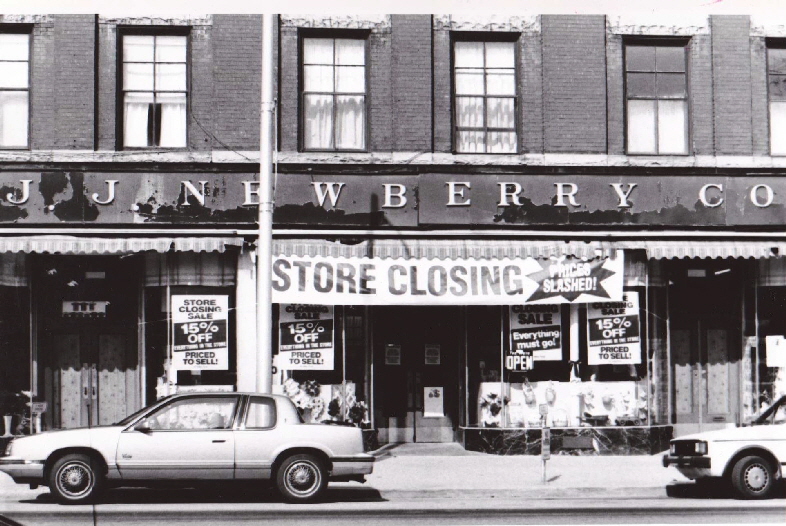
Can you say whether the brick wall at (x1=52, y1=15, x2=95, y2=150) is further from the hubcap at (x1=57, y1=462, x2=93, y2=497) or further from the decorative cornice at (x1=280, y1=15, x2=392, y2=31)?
the hubcap at (x1=57, y1=462, x2=93, y2=497)

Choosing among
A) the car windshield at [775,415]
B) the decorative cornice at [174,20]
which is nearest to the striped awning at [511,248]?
the decorative cornice at [174,20]

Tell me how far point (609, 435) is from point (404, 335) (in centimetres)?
402

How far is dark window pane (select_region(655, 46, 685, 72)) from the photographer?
19594 millimetres

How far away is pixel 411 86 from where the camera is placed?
1900 cm

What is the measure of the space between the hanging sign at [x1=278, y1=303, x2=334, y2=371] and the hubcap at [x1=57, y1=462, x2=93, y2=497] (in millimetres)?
5761

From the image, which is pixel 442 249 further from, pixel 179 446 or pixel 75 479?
pixel 75 479

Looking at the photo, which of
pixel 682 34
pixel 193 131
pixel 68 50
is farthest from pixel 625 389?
pixel 68 50

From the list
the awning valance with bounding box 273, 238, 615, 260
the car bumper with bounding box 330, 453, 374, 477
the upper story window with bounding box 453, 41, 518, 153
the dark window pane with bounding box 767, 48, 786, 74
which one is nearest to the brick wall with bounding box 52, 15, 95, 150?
the awning valance with bounding box 273, 238, 615, 260

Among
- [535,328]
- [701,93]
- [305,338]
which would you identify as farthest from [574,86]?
[305,338]

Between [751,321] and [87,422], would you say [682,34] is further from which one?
[87,422]

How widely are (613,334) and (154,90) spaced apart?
9.17m

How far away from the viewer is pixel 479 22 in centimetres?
1917

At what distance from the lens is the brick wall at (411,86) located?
1898cm

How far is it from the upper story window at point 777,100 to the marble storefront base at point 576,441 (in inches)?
224
